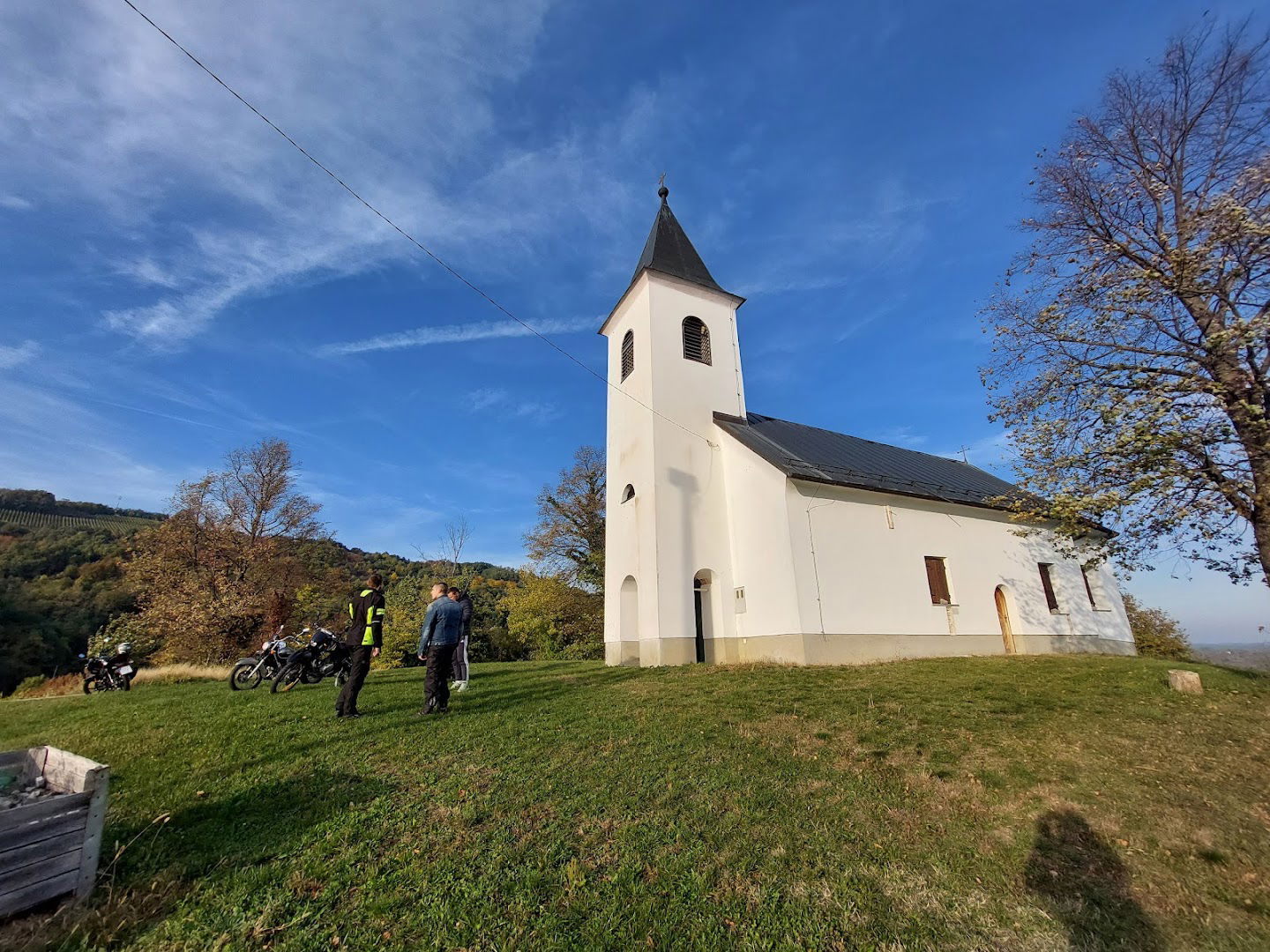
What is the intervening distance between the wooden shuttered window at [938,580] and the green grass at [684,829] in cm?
815

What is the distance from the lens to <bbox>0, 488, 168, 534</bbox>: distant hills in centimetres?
4972

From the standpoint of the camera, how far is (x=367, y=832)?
12.1 feet

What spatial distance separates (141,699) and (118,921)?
355 inches

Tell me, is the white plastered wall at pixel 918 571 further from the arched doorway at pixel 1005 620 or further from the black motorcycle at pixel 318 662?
the black motorcycle at pixel 318 662

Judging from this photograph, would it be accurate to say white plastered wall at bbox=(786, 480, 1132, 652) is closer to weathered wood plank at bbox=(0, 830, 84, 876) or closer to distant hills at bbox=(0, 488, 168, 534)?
weathered wood plank at bbox=(0, 830, 84, 876)

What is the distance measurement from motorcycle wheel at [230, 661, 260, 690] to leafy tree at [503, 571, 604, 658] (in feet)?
51.2

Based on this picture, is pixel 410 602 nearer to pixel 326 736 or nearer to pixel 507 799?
pixel 326 736

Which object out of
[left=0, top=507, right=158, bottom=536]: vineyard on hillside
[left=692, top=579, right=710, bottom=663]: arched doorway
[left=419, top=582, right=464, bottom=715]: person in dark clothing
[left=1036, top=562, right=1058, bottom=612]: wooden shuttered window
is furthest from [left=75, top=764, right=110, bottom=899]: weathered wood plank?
[left=0, top=507, right=158, bottom=536]: vineyard on hillside

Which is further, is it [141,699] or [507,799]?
[141,699]

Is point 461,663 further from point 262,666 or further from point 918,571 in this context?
point 918,571

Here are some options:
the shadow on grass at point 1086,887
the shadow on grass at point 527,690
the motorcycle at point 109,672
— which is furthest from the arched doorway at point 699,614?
the motorcycle at point 109,672

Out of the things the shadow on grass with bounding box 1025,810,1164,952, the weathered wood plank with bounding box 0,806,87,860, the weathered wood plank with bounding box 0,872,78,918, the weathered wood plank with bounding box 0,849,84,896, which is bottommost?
the shadow on grass with bounding box 1025,810,1164,952

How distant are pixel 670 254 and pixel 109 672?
2036cm

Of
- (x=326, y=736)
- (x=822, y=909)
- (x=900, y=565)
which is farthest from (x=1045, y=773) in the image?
(x=900, y=565)
